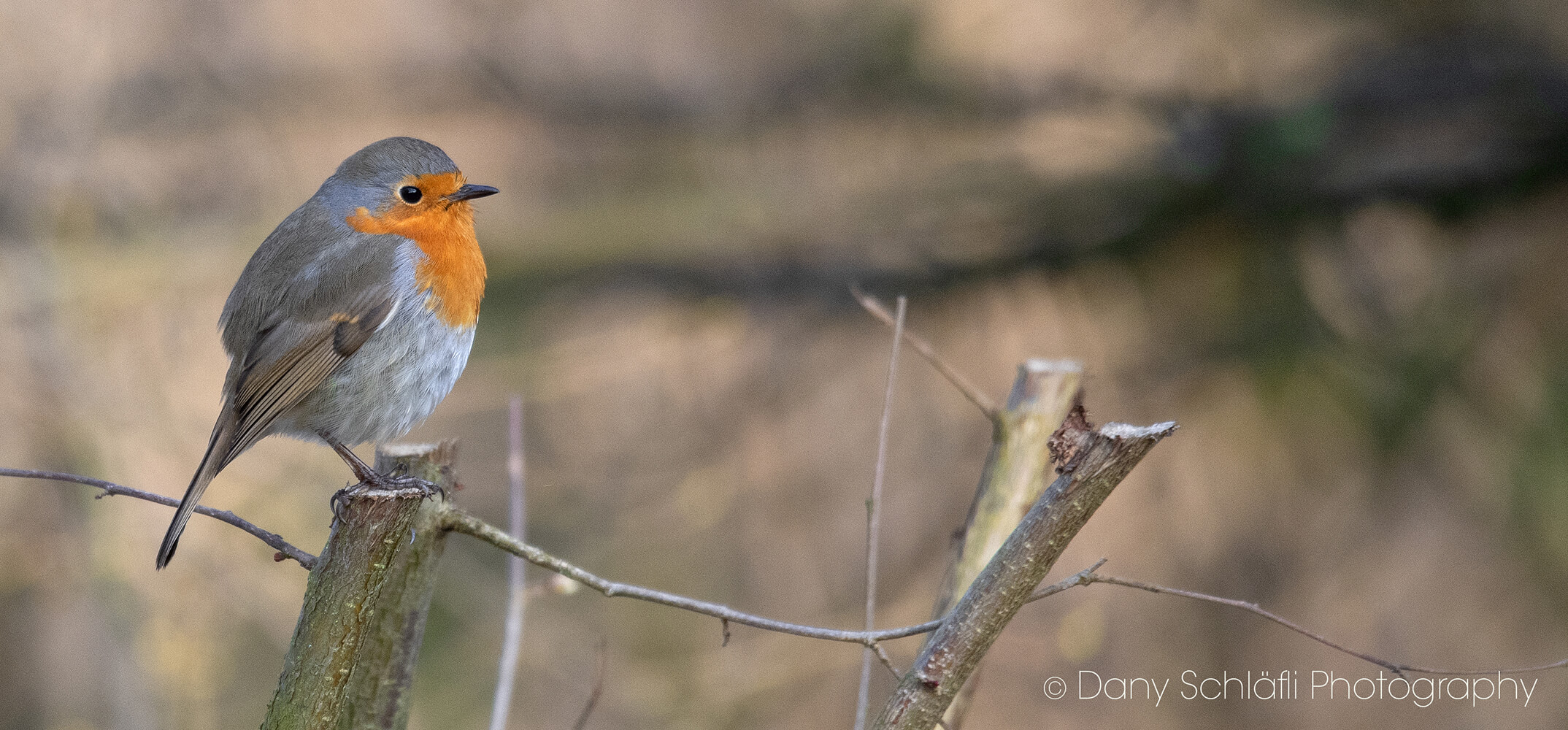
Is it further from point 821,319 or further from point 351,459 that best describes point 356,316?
point 821,319

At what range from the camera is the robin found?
8.49 feet

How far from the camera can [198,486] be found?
2.26 meters

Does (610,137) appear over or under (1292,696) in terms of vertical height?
over

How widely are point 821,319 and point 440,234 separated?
3.11m

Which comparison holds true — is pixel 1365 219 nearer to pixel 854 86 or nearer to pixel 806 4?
pixel 854 86

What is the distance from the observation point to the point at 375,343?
2.63 m

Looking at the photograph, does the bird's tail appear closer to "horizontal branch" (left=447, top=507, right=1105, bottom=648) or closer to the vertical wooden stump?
the vertical wooden stump

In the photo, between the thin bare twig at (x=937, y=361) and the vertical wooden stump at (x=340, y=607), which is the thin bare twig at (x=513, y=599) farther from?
the thin bare twig at (x=937, y=361)

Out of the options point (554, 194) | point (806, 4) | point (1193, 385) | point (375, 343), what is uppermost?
point (806, 4)

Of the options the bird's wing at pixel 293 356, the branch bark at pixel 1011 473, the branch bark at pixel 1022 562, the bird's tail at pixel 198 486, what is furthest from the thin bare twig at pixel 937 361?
the bird's tail at pixel 198 486

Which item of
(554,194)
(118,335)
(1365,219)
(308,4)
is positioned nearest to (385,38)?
(308,4)

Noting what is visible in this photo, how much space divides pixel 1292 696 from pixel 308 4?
5.80m

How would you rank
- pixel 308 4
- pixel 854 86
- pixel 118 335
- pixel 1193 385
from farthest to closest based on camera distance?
pixel 308 4, pixel 854 86, pixel 118 335, pixel 1193 385

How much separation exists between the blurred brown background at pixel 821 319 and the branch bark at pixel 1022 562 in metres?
2.22
